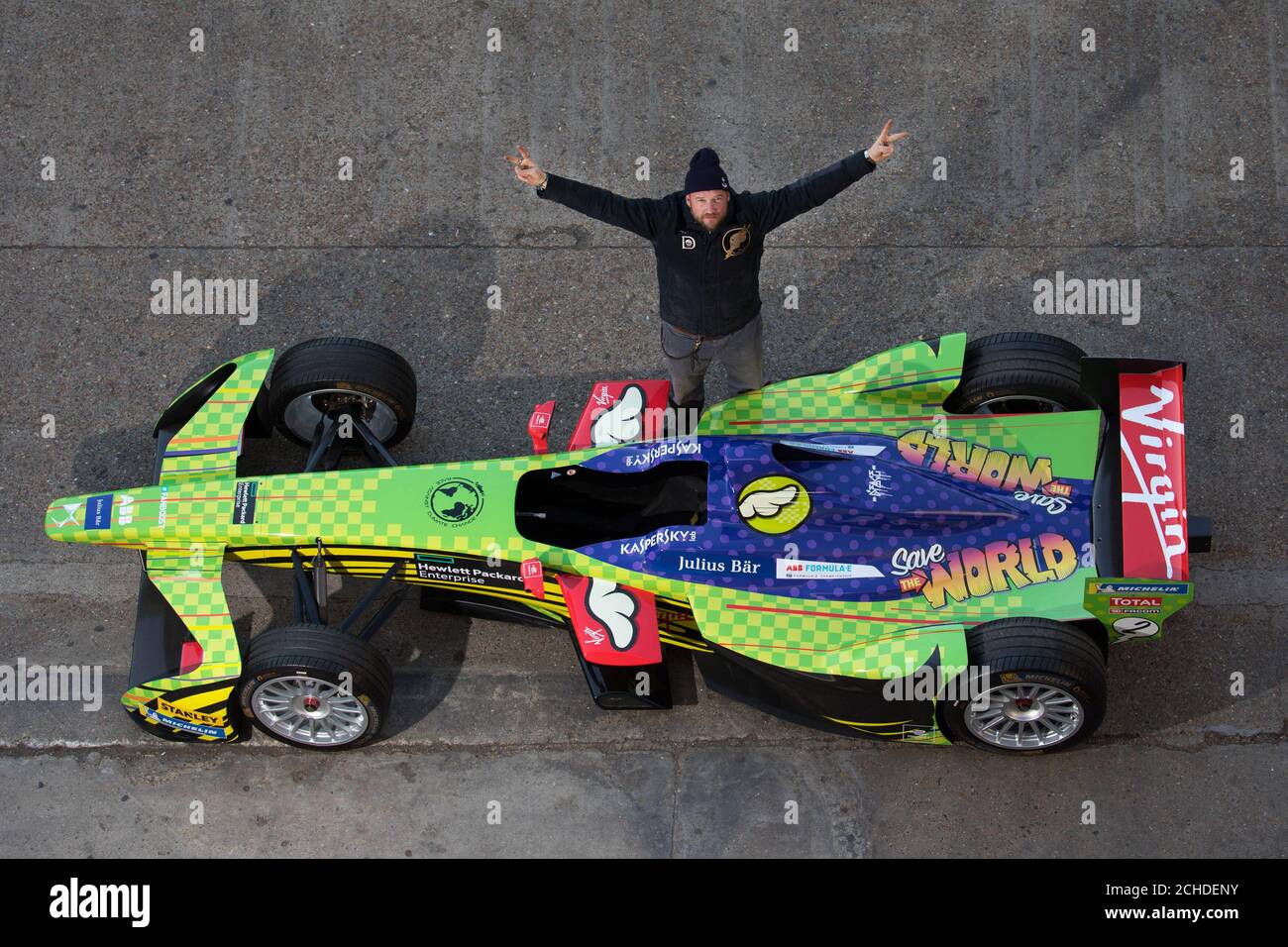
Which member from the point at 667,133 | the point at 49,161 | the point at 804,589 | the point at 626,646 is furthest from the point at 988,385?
the point at 49,161

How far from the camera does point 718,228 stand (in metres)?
6.29

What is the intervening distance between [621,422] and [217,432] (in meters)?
2.04

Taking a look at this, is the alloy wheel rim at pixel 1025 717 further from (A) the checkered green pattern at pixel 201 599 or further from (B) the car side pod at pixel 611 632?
(A) the checkered green pattern at pixel 201 599

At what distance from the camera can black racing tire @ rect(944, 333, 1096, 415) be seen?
21.9 feet

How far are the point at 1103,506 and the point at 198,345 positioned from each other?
514cm

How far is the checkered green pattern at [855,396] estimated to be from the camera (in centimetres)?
669

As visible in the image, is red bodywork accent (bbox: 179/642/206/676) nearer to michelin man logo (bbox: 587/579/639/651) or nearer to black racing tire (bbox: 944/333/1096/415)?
michelin man logo (bbox: 587/579/639/651)

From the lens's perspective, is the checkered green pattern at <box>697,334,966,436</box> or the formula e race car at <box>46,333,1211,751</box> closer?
the formula e race car at <box>46,333,1211,751</box>

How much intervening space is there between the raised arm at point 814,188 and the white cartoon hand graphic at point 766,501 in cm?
123

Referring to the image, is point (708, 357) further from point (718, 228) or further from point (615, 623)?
point (615, 623)

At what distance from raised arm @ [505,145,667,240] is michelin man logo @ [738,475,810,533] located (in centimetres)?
130

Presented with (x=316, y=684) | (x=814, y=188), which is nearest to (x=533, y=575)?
(x=316, y=684)

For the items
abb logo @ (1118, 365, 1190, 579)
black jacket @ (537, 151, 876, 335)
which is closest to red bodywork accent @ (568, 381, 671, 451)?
black jacket @ (537, 151, 876, 335)

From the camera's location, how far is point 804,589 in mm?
6273
